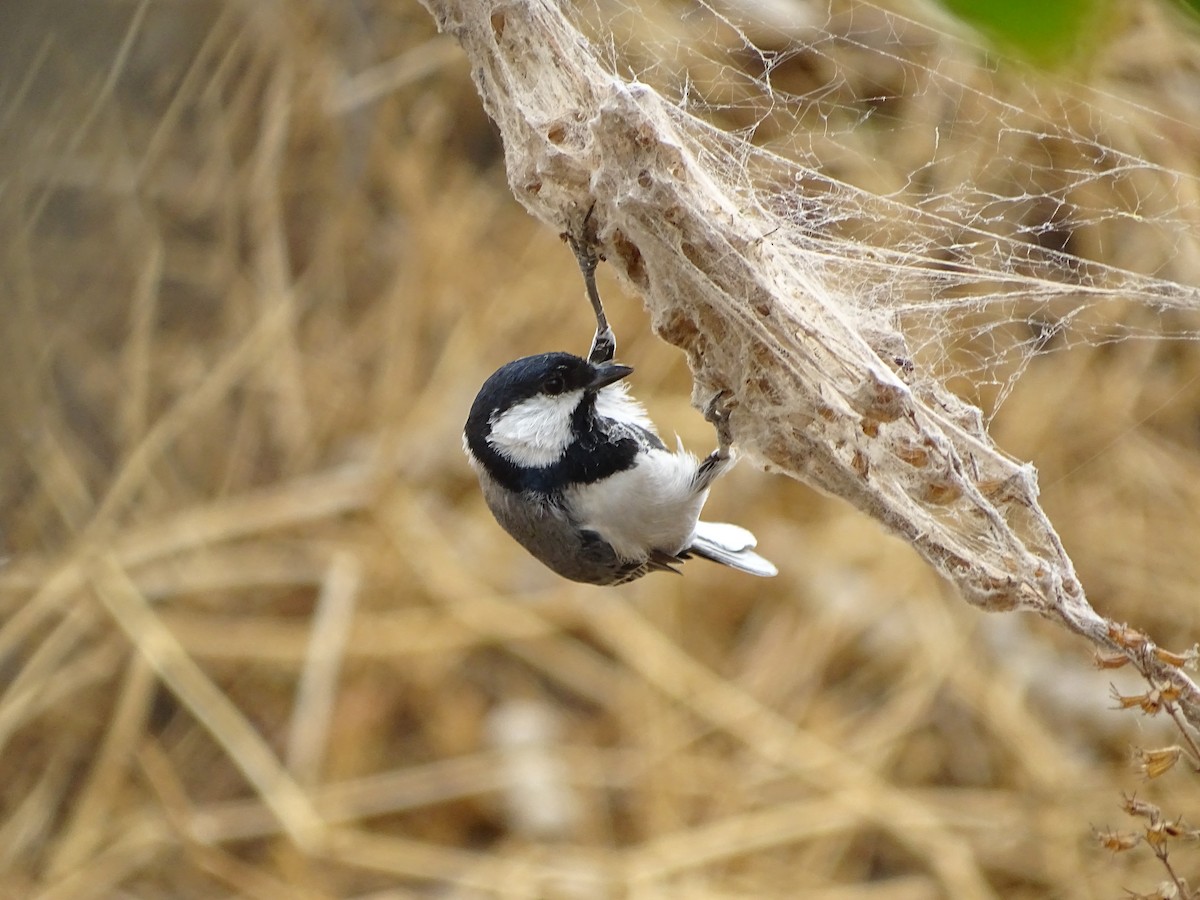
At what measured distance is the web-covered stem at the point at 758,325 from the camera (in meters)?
1.18

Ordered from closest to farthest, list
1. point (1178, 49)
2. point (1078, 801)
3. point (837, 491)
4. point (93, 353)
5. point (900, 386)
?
point (900, 386) < point (837, 491) < point (1178, 49) < point (1078, 801) < point (93, 353)

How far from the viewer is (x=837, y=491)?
135 cm

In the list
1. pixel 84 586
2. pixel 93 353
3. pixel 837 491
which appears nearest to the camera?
pixel 837 491

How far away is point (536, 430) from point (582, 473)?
0.31 feet

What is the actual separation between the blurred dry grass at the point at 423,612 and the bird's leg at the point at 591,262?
190cm

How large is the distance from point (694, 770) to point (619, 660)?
17.3 inches

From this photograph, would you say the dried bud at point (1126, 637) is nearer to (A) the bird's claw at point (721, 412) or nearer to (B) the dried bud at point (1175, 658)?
(B) the dried bud at point (1175, 658)

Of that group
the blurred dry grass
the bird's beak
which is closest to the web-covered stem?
the bird's beak

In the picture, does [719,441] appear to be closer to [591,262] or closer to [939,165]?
[591,262]

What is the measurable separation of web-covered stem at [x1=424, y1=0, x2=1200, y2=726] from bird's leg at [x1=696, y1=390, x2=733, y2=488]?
0.03 metres

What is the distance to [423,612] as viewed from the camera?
12.5 feet

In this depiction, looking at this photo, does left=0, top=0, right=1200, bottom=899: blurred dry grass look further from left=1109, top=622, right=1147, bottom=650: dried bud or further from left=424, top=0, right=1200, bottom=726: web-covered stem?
left=1109, top=622, right=1147, bottom=650: dried bud

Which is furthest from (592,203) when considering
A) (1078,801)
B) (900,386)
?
(1078,801)

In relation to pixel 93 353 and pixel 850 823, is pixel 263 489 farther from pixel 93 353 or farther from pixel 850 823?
pixel 850 823
